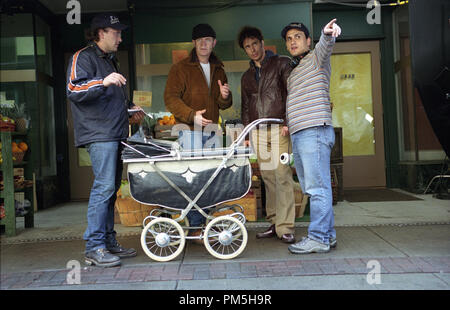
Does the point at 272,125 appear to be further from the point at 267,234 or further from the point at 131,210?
the point at 131,210

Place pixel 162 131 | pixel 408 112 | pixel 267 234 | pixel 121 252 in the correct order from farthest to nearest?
pixel 408 112
pixel 162 131
pixel 267 234
pixel 121 252

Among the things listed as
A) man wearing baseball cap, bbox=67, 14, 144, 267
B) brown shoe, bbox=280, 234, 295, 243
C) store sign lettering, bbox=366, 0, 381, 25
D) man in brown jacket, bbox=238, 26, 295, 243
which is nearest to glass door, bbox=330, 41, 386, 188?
store sign lettering, bbox=366, 0, 381, 25

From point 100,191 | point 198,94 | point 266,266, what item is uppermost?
point 198,94

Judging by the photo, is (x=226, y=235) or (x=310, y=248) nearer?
(x=226, y=235)

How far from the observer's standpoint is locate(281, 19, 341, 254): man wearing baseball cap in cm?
400

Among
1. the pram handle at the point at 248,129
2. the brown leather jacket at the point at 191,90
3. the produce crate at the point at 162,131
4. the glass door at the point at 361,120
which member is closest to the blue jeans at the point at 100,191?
the brown leather jacket at the point at 191,90

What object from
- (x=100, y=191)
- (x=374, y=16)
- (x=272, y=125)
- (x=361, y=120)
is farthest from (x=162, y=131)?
(x=374, y=16)

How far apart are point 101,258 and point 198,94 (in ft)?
6.10

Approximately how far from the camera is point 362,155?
339 inches

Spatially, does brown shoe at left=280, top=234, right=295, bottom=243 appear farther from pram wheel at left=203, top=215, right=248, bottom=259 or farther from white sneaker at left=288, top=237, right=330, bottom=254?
pram wheel at left=203, top=215, right=248, bottom=259

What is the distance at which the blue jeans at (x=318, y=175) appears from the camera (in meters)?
4.04

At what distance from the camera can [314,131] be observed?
159 inches

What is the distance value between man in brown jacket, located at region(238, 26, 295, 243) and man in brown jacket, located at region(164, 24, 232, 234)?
33 centimetres
